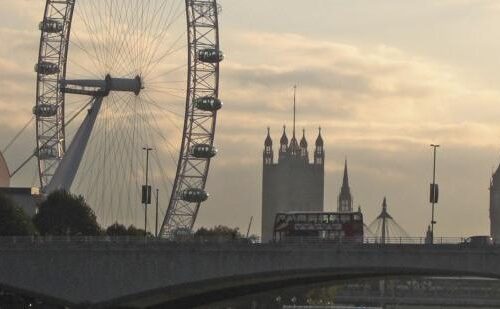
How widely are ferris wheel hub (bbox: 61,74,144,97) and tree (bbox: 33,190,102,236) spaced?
31.9ft

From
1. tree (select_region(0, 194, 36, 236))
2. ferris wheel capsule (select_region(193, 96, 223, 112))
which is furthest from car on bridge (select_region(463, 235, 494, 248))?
tree (select_region(0, 194, 36, 236))

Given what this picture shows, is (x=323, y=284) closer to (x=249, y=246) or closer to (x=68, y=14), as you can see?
(x=249, y=246)

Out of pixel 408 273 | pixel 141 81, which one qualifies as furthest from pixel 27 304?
pixel 408 273

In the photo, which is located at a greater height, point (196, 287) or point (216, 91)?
point (216, 91)

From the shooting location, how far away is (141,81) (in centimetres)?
14888

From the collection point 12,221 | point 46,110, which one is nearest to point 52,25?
point 46,110

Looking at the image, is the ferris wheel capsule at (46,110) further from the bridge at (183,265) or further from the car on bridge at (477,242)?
the car on bridge at (477,242)

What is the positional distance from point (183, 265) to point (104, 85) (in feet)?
96.2

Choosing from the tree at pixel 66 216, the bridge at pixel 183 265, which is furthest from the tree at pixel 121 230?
the bridge at pixel 183 265

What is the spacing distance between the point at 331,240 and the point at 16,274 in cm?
2127

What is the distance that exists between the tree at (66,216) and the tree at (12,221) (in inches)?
223

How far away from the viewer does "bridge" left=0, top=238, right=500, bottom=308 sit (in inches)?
4781

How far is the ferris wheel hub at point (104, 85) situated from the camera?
15038 centimetres

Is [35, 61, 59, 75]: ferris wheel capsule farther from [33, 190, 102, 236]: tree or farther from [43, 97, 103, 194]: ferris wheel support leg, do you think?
[33, 190, 102, 236]: tree
